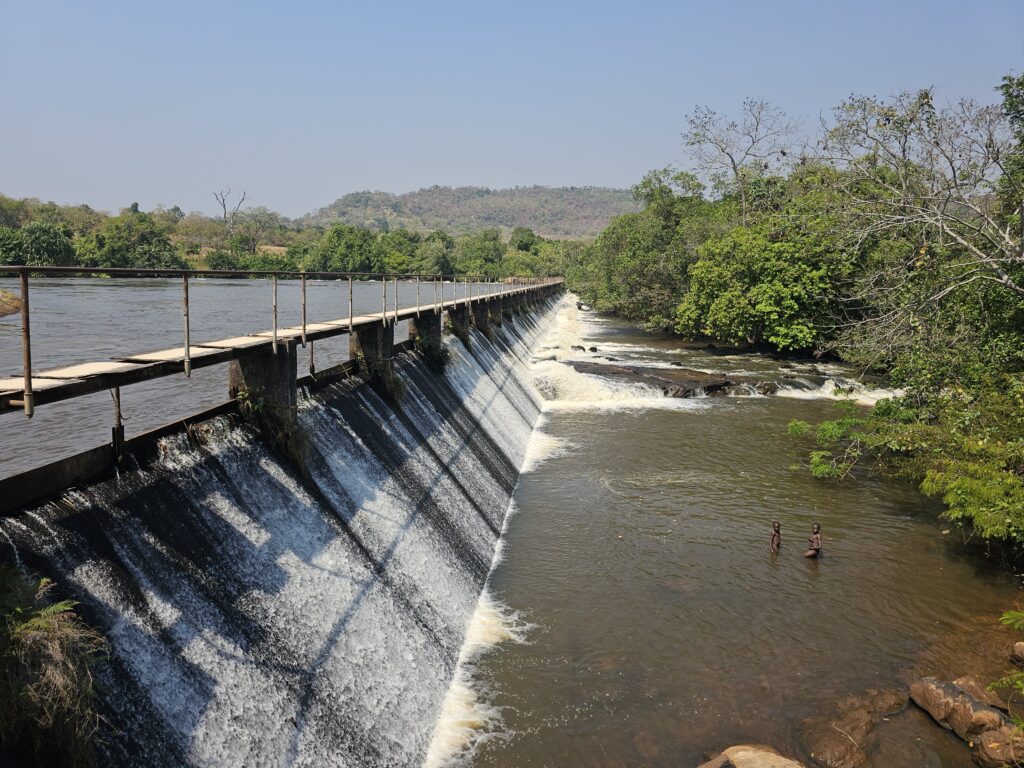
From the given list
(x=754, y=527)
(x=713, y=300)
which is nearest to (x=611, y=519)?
(x=754, y=527)

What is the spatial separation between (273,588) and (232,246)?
376ft

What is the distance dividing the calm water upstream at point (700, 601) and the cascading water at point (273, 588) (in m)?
1.12

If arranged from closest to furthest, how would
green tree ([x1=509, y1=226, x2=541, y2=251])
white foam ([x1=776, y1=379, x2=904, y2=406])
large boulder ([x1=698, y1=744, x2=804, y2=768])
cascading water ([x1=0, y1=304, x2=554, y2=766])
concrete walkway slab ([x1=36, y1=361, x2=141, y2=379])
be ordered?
cascading water ([x1=0, y1=304, x2=554, y2=766])
concrete walkway slab ([x1=36, y1=361, x2=141, y2=379])
large boulder ([x1=698, y1=744, x2=804, y2=768])
white foam ([x1=776, y1=379, x2=904, y2=406])
green tree ([x1=509, y1=226, x2=541, y2=251])

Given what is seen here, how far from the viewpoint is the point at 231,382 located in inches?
441

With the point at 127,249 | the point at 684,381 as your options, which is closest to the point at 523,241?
the point at 127,249

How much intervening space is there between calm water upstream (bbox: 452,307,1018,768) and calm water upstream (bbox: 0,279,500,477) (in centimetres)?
797

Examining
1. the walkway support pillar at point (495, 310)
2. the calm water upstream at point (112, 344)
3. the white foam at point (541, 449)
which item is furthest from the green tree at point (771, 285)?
the white foam at point (541, 449)

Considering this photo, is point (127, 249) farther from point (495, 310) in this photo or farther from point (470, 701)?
point (470, 701)

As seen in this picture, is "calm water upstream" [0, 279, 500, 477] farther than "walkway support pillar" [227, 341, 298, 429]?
Yes

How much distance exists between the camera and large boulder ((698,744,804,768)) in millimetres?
8422

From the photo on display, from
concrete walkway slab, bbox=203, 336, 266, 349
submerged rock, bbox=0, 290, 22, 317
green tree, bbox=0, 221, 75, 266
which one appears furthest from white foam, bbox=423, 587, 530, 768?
green tree, bbox=0, 221, 75, 266

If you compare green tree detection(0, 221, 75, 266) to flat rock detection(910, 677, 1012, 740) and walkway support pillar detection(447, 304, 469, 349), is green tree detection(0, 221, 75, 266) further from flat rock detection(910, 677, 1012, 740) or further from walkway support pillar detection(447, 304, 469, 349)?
flat rock detection(910, 677, 1012, 740)

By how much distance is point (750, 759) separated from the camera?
8.55 m

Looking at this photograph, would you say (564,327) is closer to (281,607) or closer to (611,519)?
(611,519)
